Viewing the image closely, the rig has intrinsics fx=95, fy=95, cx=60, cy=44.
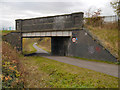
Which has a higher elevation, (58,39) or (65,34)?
(65,34)

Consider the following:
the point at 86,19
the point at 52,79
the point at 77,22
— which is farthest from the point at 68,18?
the point at 52,79

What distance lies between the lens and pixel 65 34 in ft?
46.3

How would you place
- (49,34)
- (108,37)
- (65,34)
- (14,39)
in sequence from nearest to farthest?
(108,37) < (65,34) < (49,34) < (14,39)

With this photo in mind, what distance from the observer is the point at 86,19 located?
13594mm

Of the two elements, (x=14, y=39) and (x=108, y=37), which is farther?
(x=14, y=39)

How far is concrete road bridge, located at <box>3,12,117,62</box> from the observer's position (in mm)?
11173

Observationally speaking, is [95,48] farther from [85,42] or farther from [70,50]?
[70,50]

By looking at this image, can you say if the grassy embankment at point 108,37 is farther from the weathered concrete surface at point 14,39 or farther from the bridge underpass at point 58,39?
the weathered concrete surface at point 14,39

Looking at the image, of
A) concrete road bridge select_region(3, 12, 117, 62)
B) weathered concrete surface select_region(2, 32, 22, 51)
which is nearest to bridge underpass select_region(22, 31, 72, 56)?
concrete road bridge select_region(3, 12, 117, 62)

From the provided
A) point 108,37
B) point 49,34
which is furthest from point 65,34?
point 108,37

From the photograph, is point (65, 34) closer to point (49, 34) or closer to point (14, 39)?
point (49, 34)

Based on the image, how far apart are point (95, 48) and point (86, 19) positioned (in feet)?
15.8

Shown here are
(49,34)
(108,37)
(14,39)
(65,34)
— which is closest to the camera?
(108,37)

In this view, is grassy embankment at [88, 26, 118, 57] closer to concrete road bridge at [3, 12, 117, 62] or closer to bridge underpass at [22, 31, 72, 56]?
concrete road bridge at [3, 12, 117, 62]
